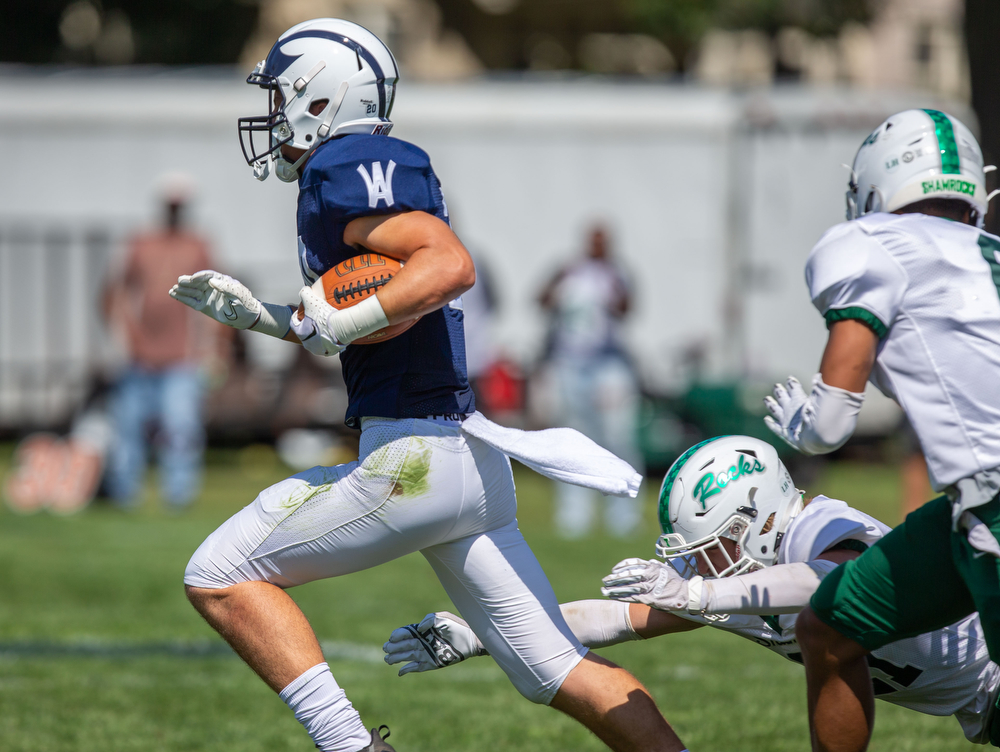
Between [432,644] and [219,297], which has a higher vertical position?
[219,297]

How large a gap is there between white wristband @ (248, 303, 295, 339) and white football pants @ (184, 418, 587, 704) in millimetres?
427

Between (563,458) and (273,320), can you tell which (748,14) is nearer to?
(273,320)

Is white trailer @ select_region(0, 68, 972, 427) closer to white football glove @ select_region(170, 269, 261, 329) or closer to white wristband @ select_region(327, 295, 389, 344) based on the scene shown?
white football glove @ select_region(170, 269, 261, 329)

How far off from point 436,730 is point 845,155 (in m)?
9.95

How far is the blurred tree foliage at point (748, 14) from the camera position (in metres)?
18.4

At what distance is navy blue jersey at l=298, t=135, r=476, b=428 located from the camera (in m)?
2.93

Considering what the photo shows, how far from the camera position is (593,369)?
938 centimetres

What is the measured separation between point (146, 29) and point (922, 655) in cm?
2059

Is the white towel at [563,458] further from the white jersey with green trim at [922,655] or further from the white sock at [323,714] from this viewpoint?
the white sock at [323,714]

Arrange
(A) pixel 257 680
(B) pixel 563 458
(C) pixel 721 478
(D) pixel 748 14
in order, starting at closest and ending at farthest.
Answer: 1. (B) pixel 563 458
2. (C) pixel 721 478
3. (A) pixel 257 680
4. (D) pixel 748 14

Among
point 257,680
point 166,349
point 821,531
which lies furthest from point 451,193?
point 821,531

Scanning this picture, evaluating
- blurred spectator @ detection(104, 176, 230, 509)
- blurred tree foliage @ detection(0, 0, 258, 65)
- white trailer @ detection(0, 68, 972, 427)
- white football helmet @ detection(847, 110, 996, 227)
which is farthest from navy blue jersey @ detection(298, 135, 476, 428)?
blurred tree foliage @ detection(0, 0, 258, 65)

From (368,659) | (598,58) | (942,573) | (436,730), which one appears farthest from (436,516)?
(598,58)

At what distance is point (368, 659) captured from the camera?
5609mm
